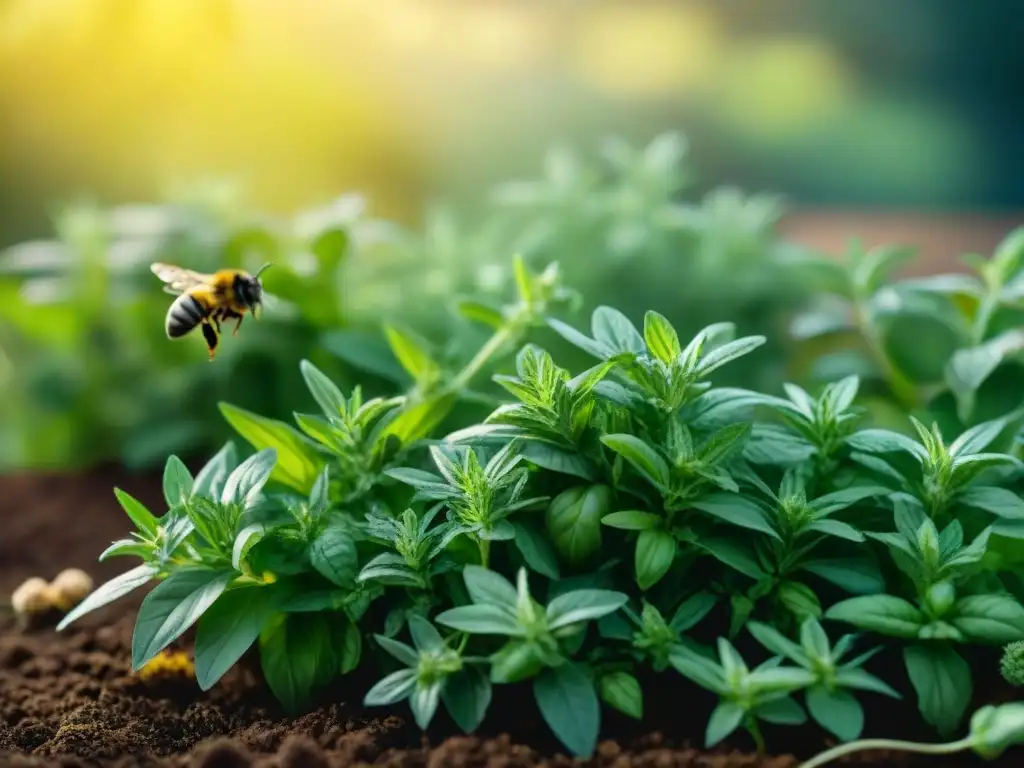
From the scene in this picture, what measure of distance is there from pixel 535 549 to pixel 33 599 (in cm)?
64

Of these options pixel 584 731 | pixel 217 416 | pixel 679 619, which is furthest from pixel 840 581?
pixel 217 416

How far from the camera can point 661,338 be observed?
971 mm

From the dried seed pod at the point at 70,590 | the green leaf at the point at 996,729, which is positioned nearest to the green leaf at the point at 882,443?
the green leaf at the point at 996,729

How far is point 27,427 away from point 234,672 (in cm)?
89

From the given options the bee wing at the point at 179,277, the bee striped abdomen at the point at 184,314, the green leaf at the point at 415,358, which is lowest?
the green leaf at the point at 415,358

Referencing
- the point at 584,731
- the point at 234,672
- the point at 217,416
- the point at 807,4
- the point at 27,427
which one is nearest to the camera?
the point at 584,731

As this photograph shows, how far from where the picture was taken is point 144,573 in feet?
3.16

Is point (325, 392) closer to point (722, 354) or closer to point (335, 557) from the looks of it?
point (335, 557)

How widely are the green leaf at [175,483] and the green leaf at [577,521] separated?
0.33m

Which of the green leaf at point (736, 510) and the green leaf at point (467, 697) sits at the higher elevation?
the green leaf at point (736, 510)

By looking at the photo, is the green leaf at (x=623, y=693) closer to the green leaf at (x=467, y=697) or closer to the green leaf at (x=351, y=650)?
the green leaf at (x=467, y=697)

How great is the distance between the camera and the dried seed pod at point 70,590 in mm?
1245

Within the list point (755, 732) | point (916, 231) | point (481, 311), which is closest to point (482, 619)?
point (755, 732)

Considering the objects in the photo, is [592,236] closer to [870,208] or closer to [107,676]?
[107,676]
